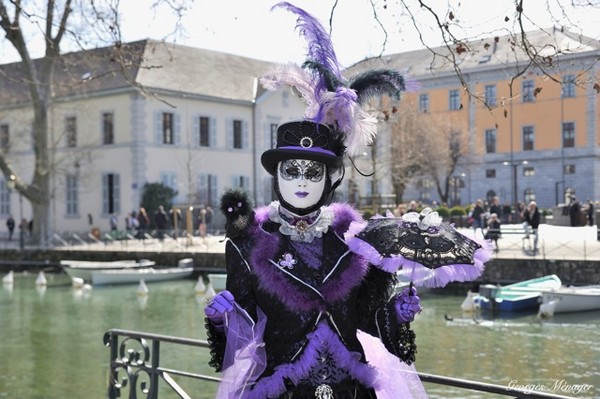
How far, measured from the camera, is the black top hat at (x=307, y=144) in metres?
3.33

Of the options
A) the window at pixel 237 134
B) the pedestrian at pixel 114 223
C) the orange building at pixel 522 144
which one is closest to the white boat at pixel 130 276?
the pedestrian at pixel 114 223

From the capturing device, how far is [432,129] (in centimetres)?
4366

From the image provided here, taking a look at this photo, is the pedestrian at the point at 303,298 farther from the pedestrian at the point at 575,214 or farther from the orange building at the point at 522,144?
the orange building at the point at 522,144

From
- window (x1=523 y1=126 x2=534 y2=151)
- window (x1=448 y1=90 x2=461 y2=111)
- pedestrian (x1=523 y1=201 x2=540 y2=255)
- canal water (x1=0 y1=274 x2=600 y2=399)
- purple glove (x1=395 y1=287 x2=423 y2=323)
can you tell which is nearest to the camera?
purple glove (x1=395 y1=287 x2=423 y2=323)

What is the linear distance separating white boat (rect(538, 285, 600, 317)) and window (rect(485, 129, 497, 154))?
1537 inches

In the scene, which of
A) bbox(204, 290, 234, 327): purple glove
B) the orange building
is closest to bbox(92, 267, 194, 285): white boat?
bbox(204, 290, 234, 327): purple glove

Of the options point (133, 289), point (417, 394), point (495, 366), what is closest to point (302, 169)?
point (417, 394)

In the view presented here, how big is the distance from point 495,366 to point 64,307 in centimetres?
1054

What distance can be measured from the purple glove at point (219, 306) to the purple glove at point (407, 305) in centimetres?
71

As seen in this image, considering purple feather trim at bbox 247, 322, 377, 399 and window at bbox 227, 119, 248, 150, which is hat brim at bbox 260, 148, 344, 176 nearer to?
purple feather trim at bbox 247, 322, 377, 399

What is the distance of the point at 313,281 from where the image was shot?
3.25 metres

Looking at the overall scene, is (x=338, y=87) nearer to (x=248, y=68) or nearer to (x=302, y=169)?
(x=302, y=169)

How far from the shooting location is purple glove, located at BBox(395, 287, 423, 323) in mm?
3234

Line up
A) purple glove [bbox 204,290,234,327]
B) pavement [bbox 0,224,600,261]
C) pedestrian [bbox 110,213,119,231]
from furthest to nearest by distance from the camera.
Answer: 1. pedestrian [bbox 110,213,119,231]
2. pavement [bbox 0,224,600,261]
3. purple glove [bbox 204,290,234,327]
